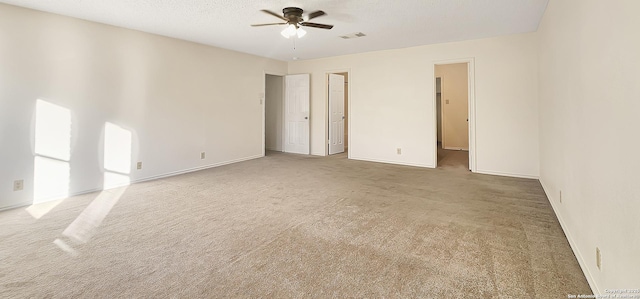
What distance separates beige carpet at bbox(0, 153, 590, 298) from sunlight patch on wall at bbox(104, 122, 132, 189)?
0.34m

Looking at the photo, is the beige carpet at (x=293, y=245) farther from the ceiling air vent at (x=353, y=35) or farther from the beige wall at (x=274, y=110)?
the beige wall at (x=274, y=110)

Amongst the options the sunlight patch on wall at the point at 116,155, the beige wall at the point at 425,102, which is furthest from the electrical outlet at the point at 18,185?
the beige wall at the point at 425,102

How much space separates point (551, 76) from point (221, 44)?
5111 mm

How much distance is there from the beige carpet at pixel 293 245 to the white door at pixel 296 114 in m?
3.42

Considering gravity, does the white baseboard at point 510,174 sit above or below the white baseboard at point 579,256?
above

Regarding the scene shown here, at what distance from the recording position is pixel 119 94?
4.25 metres

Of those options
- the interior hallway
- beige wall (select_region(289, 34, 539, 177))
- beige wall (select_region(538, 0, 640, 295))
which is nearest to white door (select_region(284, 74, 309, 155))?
beige wall (select_region(289, 34, 539, 177))

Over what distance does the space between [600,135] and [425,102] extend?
4046 mm

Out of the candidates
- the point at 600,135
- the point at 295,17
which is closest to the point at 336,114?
the point at 295,17

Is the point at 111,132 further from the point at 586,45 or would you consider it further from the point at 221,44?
the point at 586,45

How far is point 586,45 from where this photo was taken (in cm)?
185

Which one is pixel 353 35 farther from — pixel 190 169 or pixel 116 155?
pixel 116 155

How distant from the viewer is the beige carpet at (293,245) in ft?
5.68

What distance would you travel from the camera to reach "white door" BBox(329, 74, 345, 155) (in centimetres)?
710
